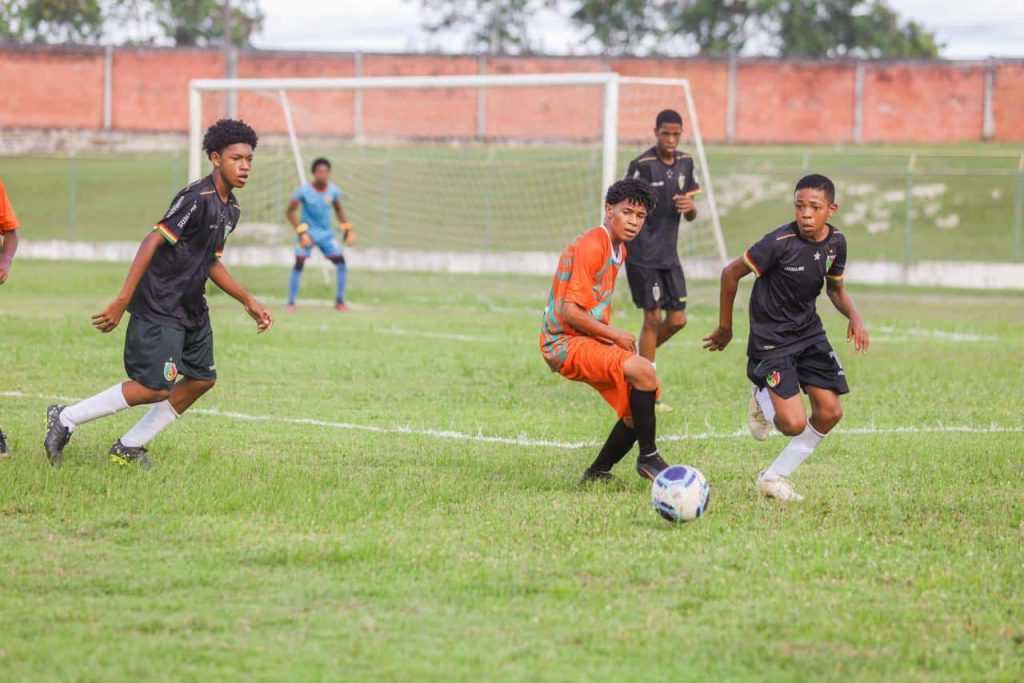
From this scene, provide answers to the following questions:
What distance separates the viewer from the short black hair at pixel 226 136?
26.1 ft

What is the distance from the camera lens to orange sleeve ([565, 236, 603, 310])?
7.65 m

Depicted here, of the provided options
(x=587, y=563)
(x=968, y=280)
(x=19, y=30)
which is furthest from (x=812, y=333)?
(x=19, y=30)

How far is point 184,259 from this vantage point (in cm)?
798

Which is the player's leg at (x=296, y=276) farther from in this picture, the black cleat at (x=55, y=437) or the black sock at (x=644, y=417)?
the black sock at (x=644, y=417)

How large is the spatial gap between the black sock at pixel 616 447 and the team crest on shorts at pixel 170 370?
222cm

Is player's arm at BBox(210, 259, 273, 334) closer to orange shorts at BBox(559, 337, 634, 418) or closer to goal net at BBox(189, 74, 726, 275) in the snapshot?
orange shorts at BBox(559, 337, 634, 418)

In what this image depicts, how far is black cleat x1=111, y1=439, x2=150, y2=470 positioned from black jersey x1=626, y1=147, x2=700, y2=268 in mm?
4994


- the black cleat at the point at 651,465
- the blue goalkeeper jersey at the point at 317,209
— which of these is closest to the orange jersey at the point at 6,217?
the black cleat at the point at 651,465

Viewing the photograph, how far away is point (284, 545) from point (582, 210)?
26.4 metres

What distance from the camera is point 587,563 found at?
602cm

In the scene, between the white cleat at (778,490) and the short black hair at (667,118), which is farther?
the short black hair at (667,118)

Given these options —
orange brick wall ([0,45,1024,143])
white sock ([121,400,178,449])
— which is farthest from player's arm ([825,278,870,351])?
orange brick wall ([0,45,1024,143])

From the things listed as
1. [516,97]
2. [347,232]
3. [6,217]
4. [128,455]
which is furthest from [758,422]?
[516,97]

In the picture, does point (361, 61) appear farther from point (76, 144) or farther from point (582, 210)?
point (582, 210)
